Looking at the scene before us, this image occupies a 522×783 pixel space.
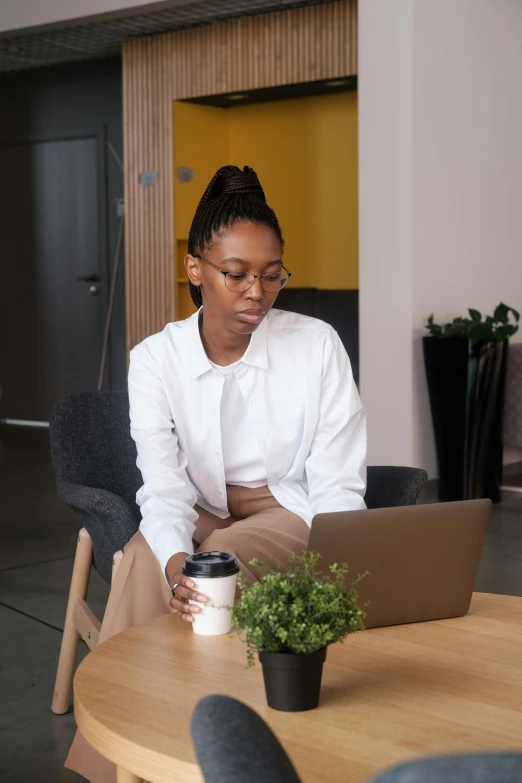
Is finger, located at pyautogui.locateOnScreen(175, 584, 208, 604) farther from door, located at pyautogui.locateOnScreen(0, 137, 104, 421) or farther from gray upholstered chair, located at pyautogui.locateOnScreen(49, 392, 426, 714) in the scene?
door, located at pyautogui.locateOnScreen(0, 137, 104, 421)

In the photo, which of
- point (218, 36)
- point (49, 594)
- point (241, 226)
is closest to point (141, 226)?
point (218, 36)

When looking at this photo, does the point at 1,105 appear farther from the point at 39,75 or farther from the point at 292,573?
the point at 292,573

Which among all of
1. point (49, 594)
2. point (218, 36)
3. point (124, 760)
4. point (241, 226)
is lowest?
point (49, 594)

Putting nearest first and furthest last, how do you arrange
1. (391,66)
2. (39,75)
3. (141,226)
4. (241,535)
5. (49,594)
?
(241,535) → (49,594) → (391,66) → (141,226) → (39,75)

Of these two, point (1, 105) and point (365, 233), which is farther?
point (1, 105)

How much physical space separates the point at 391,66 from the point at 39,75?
13.4 feet

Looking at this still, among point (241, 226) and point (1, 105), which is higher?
point (1, 105)

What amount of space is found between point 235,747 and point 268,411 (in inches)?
66.1

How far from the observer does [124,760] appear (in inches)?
50.5

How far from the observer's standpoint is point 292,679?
134 cm

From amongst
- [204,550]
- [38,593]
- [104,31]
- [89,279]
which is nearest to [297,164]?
[104,31]

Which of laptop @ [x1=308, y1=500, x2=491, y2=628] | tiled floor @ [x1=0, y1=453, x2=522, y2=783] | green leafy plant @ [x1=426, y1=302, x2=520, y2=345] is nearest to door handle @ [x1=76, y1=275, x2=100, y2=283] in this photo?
tiled floor @ [x1=0, y1=453, x2=522, y2=783]

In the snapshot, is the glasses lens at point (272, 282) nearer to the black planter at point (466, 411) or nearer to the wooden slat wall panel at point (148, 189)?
the black planter at point (466, 411)

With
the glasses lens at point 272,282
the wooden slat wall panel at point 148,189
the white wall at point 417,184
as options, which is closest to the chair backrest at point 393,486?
the glasses lens at point 272,282
